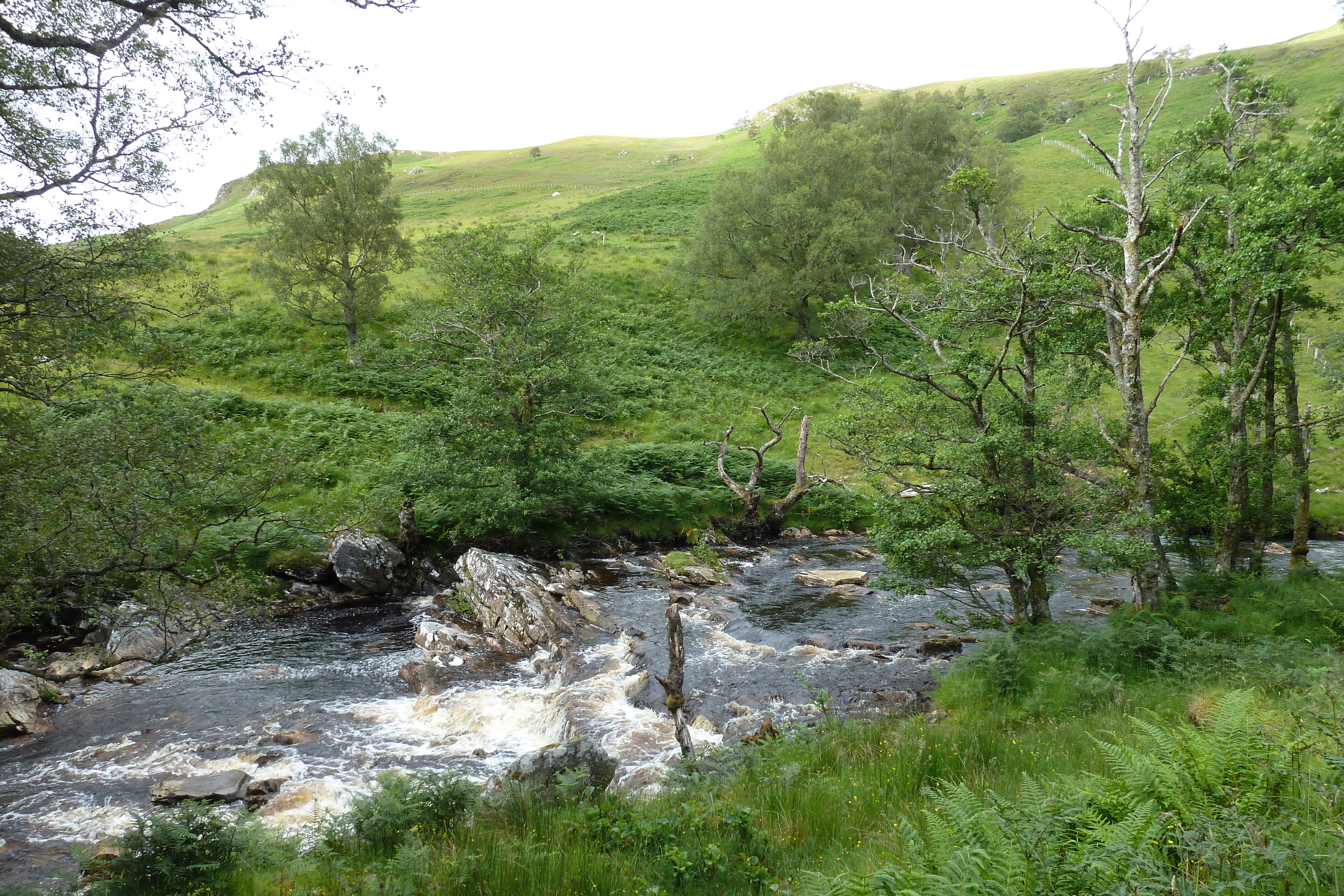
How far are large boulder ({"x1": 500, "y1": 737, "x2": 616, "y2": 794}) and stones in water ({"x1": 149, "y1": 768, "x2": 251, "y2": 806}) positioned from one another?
13.9 feet

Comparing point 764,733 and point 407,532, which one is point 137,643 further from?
point 764,733

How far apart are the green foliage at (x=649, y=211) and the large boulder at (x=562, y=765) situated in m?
50.4

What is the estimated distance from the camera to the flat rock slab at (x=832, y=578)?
67.3ft

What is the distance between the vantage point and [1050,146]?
75.5m

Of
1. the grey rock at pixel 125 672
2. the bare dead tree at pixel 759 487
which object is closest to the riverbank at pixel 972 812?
the grey rock at pixel 125 672

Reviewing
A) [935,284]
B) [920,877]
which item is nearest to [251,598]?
[920,877]

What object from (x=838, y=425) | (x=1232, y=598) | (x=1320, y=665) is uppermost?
(x=838, y=425)

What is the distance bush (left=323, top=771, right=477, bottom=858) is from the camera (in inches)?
275

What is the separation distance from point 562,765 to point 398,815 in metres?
2.21

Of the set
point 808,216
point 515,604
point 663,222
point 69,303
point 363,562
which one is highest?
point 663,222

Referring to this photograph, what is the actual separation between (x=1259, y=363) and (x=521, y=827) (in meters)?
16.4

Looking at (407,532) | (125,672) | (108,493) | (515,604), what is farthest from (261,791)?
(407,532)

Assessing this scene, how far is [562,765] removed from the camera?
8781 mm

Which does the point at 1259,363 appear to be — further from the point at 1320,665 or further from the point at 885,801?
the point at 885,801
